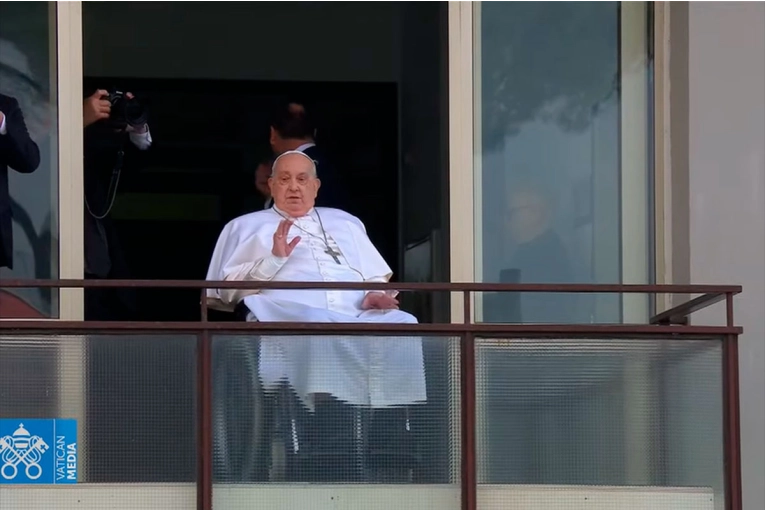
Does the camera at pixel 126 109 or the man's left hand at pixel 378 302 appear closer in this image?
the man's left hand at pixel 378 302

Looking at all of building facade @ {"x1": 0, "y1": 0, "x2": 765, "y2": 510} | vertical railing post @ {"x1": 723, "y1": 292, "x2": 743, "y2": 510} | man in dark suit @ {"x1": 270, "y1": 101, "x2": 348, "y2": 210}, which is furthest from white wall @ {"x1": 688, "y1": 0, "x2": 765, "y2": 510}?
man in dark suit @ {"x1": 270, "y1": 101, "x2": 348, "y2": 210}

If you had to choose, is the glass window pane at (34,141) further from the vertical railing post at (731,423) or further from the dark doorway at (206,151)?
the vertical railing post at (731,423)

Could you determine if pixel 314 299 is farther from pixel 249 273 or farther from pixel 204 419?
pixel 204 419

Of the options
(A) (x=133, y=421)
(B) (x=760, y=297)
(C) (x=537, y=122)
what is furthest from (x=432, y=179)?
(A) (x=133, y=421)

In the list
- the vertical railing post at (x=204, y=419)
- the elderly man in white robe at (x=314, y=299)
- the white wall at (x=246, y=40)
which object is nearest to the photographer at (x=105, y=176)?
the elderly man in white robe at (x=314, y=299)

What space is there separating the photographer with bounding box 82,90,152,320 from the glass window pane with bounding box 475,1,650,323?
167 cm

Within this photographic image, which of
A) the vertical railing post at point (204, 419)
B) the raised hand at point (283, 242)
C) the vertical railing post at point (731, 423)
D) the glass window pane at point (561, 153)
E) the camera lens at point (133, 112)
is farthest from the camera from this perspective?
the glass window pane at point (561, 153)

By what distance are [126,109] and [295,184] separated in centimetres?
94

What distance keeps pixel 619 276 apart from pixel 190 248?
10.4 ft

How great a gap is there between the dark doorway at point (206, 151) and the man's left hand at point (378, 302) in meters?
2.67

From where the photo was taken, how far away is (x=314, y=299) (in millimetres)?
6648

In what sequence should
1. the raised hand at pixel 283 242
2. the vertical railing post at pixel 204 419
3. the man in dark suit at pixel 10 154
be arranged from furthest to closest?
the man in dark suit at pixel 10 154
the raised hand at pixel 283 242
the vertical railing post at pixel 204 419

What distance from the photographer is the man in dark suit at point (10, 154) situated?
6.68 meters

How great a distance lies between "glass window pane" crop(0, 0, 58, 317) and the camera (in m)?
7.24
